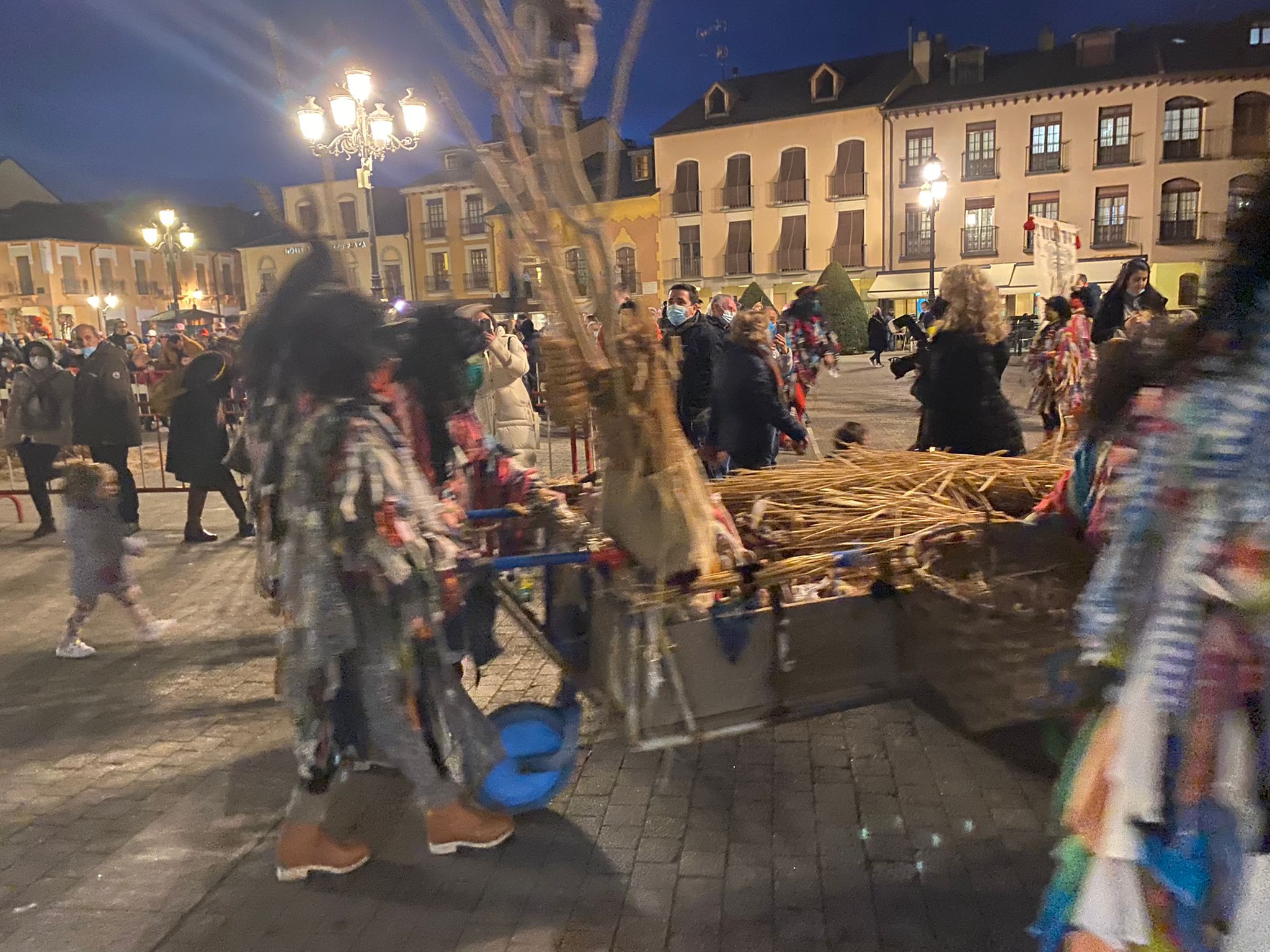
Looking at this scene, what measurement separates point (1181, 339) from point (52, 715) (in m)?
5.04

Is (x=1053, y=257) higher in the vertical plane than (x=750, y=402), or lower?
higher

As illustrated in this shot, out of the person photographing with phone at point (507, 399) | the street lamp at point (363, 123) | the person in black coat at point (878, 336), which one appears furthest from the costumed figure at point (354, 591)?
the person in black coat at point (878, 336)

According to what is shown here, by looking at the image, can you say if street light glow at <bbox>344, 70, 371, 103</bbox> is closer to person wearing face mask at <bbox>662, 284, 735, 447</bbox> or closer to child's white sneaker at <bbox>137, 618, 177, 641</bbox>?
person wearing face mask at <bbox>662, 284, 735, 447</bbox>

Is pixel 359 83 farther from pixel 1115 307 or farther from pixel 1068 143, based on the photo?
pixel 1068 143

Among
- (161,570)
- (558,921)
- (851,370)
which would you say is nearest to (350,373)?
(558,921)

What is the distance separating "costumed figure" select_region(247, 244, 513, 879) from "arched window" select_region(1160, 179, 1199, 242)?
35729 mm

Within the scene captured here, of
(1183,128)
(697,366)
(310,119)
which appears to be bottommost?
(697,366)

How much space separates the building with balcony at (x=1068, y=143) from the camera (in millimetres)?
31594

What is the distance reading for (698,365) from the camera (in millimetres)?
7578

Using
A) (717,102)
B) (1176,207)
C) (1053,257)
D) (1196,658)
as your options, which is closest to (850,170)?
(717,102)

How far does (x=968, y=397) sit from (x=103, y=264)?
59581mm

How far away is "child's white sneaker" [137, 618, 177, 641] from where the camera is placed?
554 centimetres

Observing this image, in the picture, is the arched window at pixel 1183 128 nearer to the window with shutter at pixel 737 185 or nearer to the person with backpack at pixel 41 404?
the window with shutter at pixel 737 185

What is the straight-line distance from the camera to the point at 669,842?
10.8ft
